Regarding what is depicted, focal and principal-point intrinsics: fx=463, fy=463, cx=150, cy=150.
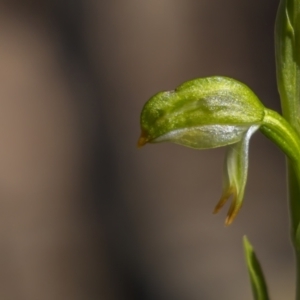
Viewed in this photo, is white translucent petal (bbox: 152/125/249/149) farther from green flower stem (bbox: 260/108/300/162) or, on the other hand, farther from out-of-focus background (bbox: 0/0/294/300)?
out-of-focus background (bbox: 0/0/294/300)

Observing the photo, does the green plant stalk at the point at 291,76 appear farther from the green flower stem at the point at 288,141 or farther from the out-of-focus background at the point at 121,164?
the out-of-focus background at the point at 121,164

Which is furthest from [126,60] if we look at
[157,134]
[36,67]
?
[157,134]

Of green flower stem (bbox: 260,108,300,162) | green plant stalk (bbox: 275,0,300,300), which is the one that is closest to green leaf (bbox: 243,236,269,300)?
green plant stalk (bbox: 275,0,300,300)

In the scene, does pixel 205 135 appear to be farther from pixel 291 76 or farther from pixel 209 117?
pixel 291 76

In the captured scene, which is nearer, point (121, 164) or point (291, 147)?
point (291, 147)

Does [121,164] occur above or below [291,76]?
below

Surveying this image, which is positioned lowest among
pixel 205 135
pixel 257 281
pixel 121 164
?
pixel 257 281

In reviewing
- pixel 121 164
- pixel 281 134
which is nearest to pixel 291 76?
pixel 281 134
